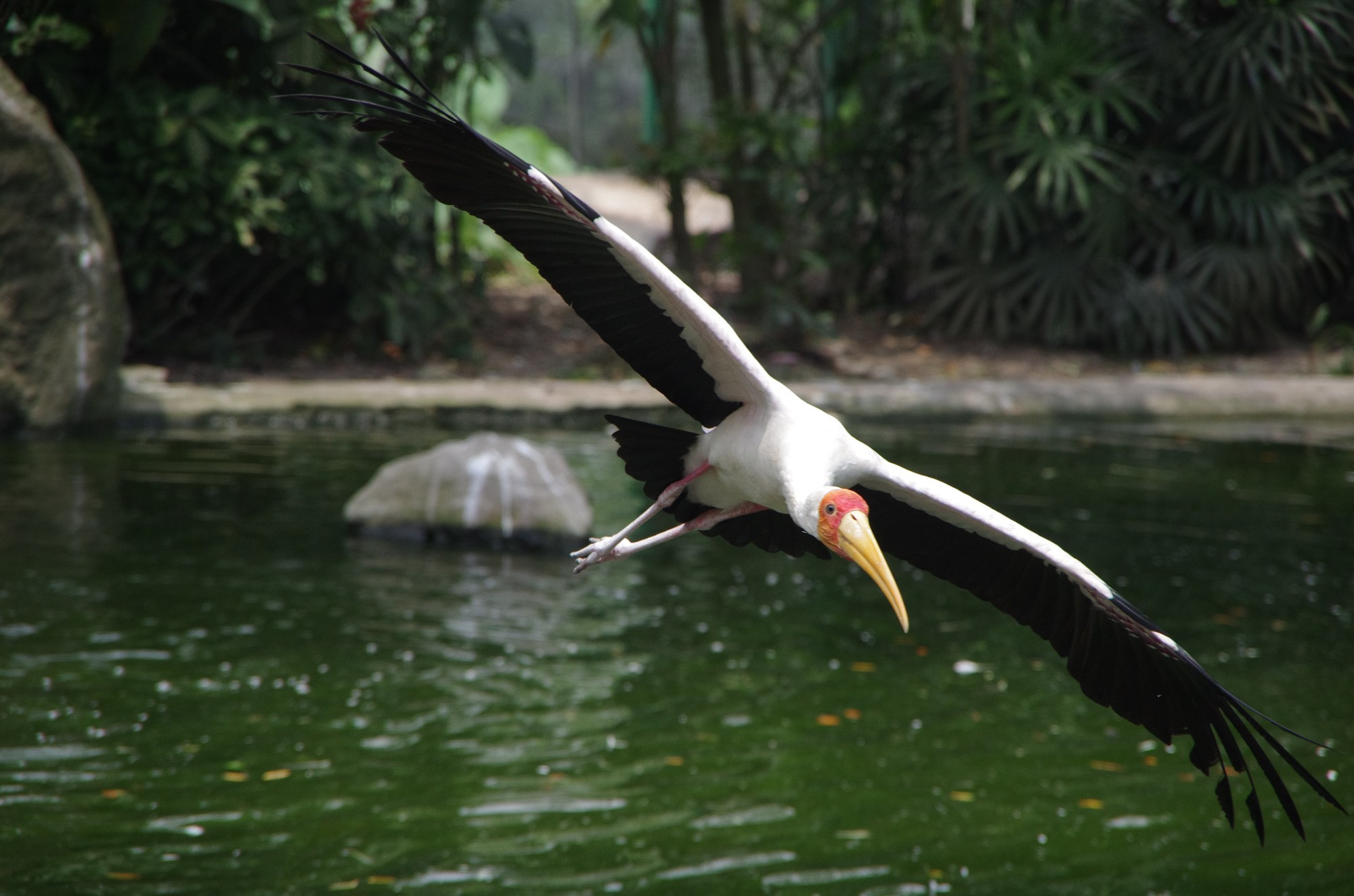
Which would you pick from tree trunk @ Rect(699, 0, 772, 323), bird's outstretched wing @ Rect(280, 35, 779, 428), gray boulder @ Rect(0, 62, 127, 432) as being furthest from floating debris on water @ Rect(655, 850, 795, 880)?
tree trunk @ Rect(699, 0, 772, 323)

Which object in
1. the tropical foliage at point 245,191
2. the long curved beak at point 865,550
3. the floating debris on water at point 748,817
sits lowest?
the floating debris on water at point 748,817

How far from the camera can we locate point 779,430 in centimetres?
293

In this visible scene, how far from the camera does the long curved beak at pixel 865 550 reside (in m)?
2.52

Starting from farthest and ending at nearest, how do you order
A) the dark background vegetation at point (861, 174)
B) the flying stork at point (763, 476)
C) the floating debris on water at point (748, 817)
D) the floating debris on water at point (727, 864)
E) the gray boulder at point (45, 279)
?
1. the dark background vegetation at point (861, 174)
2. the gray boulder at point (45, 279)
3. the floating debris on water at point (748, 817)
4. the floating debris on water at point (727, 864)
5. the flying stork at point (763, 476)

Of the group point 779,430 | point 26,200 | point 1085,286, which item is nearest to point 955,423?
point 1085,286

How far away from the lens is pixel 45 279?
7.35m

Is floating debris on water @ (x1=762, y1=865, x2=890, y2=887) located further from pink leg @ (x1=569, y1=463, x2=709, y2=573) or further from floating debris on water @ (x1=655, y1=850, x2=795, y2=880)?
pink leg @ (x1=569, y1=463, x2=709, y2=573)

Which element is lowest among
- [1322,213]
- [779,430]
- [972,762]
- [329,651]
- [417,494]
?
[972,762]

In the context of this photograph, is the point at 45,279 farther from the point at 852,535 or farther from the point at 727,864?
the point at 852,535

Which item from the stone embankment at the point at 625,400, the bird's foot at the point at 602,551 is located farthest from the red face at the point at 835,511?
the stone embankment at the point at 625,400

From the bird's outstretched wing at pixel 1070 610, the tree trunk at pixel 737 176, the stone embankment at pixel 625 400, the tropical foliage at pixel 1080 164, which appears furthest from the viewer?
the tropical foliage at pixel 1080 164

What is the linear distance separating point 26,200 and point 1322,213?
996cm

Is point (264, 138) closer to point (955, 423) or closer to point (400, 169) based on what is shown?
point (400, 169)

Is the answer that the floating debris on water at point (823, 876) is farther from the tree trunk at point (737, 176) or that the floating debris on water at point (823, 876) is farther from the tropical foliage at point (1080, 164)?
the tropical foliage at point (1080, 164)
